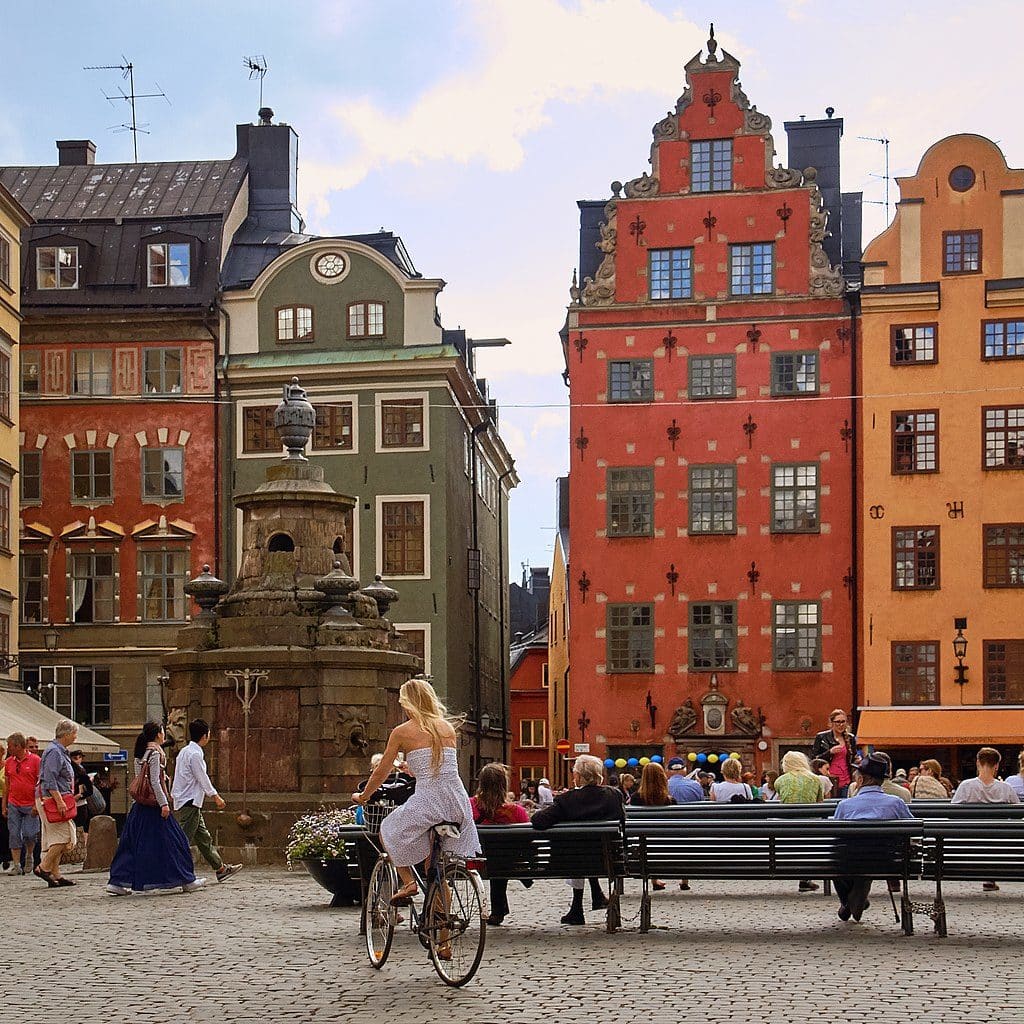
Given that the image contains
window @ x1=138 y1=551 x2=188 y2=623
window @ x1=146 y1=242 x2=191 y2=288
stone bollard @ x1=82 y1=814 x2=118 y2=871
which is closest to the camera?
Answer: stone bollard @ x1=82 y1=814 x2=118 y2=871

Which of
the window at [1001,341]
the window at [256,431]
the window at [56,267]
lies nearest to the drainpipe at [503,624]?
the window at [256,431]

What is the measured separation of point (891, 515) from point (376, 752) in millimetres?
23405

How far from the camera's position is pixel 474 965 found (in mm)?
11359

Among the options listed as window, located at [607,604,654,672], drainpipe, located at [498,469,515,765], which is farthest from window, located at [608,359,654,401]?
drainpipe, located at [498,469,515,765]

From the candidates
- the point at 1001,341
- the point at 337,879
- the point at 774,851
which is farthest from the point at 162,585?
the point at 774,851

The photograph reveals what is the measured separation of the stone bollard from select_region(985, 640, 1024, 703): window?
23928mm

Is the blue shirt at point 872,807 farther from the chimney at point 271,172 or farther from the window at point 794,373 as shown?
the chimney at point 271,172

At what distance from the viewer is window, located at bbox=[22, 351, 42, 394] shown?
4966cm

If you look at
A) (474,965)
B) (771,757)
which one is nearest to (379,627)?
(474,965)

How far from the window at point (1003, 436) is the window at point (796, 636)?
16.5ft

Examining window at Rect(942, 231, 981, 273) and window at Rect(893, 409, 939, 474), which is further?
window at Rect(893, 409, 939, 474)

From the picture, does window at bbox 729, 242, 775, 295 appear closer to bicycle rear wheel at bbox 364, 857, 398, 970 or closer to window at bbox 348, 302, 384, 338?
window at bbox 348, 302, 384, 338

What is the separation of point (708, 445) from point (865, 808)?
30.0 meters

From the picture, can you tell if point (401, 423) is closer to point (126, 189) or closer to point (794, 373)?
point (794, 373)
